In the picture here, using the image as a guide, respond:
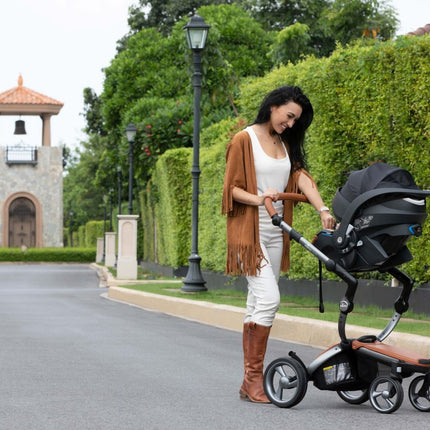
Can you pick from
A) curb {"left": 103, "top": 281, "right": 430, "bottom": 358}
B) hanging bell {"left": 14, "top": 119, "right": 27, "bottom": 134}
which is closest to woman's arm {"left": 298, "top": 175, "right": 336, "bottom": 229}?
curb {"left": 103, "top": 281, "right": 430, "bottom": 358}

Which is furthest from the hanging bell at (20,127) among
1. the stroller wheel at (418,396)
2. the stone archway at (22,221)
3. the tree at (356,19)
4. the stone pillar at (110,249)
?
the stroller wheel at (418,396)

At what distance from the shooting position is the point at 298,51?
33.4 m

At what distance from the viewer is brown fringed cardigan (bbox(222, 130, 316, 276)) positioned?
5.98 metres

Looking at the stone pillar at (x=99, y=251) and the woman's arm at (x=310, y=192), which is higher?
the woman's arm at (x=310, y=192)

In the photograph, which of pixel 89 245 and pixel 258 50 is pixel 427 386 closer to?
pixel 258 50

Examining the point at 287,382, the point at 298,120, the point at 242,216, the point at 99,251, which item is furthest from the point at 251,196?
the point at 99,251

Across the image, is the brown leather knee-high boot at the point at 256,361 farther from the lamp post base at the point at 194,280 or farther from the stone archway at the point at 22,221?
the stone archway at the point at 22,221

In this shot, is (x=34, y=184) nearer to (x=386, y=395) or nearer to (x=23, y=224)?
(x=23, y=224)

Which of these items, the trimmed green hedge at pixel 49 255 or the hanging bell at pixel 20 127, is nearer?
the hanging bell at pixel 20 127

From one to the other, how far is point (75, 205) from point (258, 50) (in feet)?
164

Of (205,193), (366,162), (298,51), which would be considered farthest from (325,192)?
(298,51)

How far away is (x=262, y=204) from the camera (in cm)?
589

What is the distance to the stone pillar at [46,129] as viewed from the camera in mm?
→ 64812

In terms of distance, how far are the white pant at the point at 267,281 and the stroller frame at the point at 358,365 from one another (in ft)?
1.06
